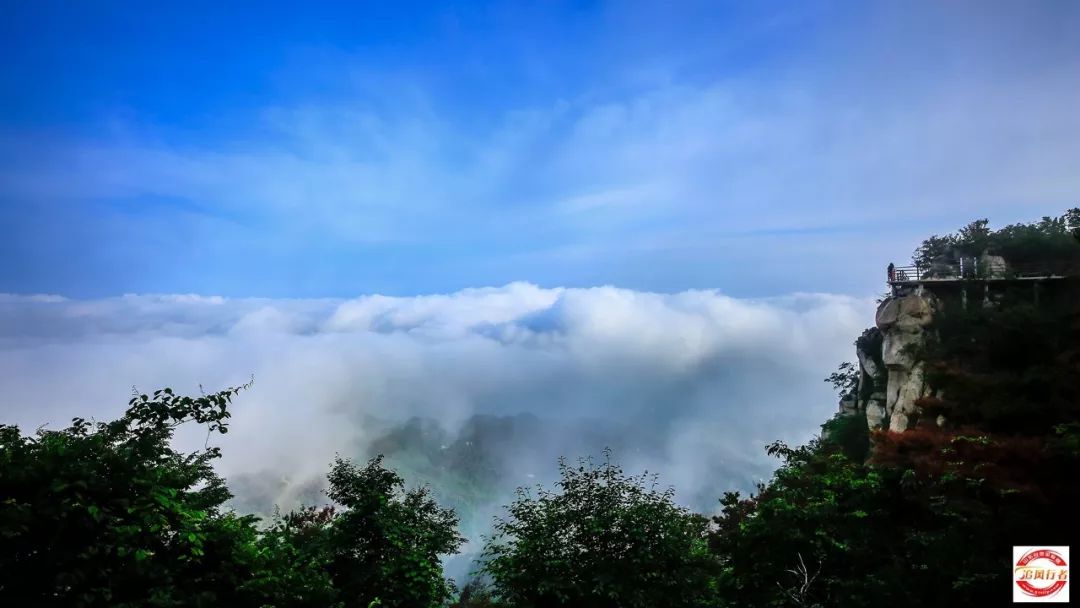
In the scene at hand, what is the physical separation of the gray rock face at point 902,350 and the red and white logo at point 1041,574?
66.4 feet

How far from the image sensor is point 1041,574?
10.9 meters

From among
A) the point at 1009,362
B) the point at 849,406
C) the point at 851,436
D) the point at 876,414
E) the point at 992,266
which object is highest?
the point at 992,266

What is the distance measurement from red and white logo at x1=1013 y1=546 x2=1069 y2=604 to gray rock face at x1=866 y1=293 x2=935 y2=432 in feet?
66.4

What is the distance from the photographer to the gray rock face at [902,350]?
98.3 ft

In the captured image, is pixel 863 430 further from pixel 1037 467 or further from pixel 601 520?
pixel 601 520

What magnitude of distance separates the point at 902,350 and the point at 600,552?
25.4 metres

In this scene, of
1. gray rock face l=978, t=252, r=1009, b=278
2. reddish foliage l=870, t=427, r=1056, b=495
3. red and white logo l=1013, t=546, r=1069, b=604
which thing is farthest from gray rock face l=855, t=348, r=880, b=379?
red and white logo l=1013, t=546, r=1069, b=604

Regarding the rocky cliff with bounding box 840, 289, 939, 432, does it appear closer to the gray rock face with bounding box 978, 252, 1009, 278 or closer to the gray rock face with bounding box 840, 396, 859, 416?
the gray rock face with bounding box 978, 252, 1009, 278

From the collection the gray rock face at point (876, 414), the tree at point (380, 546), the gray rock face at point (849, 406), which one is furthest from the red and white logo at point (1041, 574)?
the gray rock face at point (849, 406)

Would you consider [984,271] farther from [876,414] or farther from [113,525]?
[113,525]

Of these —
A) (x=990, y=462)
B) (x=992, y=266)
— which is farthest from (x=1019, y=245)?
(x=990, y=462)

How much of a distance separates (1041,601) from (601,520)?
821 centimetres

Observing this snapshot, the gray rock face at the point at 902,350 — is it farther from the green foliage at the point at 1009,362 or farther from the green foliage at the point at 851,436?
the green foliage at the point at 851,436

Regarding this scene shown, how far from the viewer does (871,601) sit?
12.6 metres
